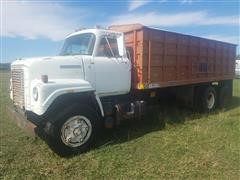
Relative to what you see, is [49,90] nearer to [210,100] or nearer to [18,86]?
[18,86]

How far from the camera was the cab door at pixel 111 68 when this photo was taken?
6.70 metres

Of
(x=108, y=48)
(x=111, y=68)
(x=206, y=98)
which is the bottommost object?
(x=206, y=98)

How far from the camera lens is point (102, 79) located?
6.73 meters

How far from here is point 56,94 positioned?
552 cm

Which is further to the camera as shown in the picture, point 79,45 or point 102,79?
point 79,45

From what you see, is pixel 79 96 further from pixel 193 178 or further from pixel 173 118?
pixel 173 118

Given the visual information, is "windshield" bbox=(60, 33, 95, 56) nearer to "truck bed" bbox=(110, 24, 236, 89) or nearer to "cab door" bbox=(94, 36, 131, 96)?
"cab door" bbox=(94, 36, 131, 96)

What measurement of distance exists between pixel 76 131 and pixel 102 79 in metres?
1.45

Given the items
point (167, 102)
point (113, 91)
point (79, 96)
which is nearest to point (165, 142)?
point (113, 91)

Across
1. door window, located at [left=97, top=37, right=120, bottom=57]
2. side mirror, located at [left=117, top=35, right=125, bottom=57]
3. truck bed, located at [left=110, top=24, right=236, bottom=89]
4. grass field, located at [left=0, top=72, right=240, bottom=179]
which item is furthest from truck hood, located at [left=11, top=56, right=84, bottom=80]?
truck bed, located at [left=110, top=24, right=236, bottom=89]

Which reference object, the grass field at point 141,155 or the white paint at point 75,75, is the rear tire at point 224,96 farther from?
the white paint at point 75,75

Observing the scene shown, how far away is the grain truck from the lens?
226 inches

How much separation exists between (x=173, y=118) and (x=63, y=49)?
3931 millimetres

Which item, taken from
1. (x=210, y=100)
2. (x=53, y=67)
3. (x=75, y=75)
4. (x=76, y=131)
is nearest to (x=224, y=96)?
(x=210, y=100)
